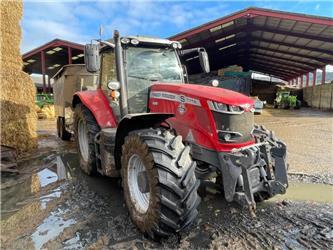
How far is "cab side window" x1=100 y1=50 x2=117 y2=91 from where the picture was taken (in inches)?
175

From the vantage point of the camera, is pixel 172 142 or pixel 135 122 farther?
pixel 135 122

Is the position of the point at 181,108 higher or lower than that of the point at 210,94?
lower

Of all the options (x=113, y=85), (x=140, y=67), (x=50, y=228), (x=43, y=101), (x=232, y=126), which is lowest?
(x=50, y=228)

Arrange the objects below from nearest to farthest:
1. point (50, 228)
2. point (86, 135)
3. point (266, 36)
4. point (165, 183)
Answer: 1. point (165, 183)
2. point (50, 228)
3. point (86, 135)
4. point (266, 36)

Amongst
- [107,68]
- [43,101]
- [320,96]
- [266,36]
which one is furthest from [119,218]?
[320,96]

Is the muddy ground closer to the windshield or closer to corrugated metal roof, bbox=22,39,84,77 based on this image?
the windshield

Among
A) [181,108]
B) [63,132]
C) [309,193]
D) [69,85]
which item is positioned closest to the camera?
[181,108]

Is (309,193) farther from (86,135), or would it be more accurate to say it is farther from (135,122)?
(86,135)

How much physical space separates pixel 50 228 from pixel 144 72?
7.27 ft

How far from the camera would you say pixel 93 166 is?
15.9 feet

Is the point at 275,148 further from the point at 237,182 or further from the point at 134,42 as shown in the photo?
the point at 134,42

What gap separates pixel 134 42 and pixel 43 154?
4053 millimetres

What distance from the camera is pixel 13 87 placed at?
255 inches

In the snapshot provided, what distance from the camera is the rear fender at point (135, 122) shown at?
324cm
